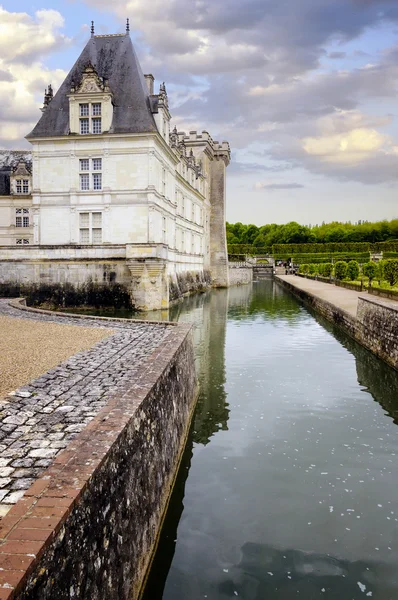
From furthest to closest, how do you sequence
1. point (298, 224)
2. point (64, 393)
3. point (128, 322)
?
1. point (298, 224)
2. point (128, 322)
3. point (64, 393)

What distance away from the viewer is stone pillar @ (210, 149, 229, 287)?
2037 inches

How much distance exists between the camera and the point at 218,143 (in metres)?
52.1

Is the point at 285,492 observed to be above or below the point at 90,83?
below

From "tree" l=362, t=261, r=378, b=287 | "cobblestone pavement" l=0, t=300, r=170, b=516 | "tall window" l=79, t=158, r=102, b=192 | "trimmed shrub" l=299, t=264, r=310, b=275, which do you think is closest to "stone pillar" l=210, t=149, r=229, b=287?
"trimmed shrub" l=299, t=264, r=310, b=275

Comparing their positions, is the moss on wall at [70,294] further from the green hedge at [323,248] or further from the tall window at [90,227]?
the green hedge at [323,248]

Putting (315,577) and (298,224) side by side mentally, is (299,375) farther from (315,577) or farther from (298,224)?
(298,224)

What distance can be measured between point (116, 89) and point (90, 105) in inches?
77.6

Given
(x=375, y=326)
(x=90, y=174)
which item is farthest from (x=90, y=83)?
(x=375, y=326)

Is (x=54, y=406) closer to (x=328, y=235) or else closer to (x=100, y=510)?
(x=100, y=510)

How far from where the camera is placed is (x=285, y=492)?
22.2 ft

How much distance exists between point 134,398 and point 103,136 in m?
23.1

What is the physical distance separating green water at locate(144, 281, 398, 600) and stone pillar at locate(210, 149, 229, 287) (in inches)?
1509

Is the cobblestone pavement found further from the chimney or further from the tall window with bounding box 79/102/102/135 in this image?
the chimney

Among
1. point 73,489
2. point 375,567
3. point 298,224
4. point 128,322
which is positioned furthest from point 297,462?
point 298,224
